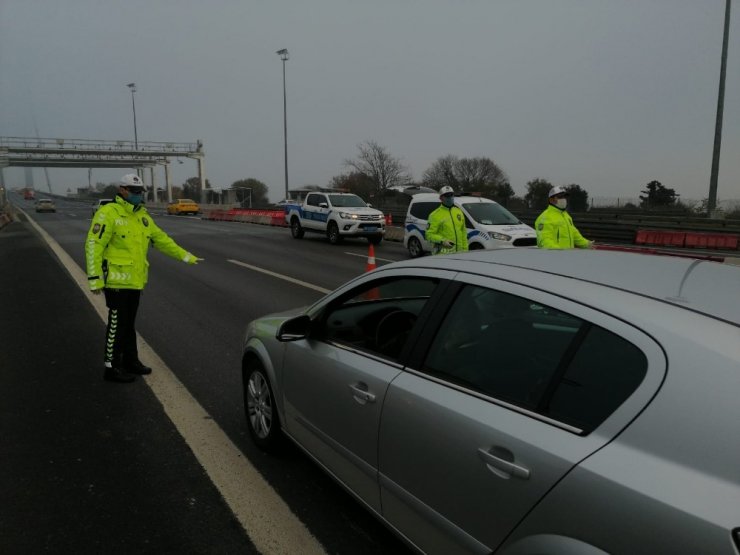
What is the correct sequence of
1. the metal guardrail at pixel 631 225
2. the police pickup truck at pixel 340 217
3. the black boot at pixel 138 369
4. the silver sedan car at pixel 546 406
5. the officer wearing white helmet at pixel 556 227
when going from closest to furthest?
the silver sedan car at pixel 546 406 → the black boot at pixel 138 369 → the officer wearing white helmet at pixel 556 227 → the police pickup truck at pixel 340 217 → the metal guardrail at pixel 631 225

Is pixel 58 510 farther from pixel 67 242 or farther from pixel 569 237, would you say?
pixel 67 242

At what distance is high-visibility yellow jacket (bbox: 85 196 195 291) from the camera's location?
470 cm

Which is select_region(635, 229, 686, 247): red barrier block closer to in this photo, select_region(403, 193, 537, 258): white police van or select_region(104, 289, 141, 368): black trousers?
select_region(403, 193, 537, 258): white police van

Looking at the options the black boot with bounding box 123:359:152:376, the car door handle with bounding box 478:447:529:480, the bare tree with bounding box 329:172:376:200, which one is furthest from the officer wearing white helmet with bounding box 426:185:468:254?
the bare tree with bounding box 329:172:376:200

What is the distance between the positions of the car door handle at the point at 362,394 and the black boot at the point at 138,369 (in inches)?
131

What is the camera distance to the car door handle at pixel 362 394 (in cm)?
239

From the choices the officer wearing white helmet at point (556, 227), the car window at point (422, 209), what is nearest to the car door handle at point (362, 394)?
the officer wearing white helmet at point (556, 227)

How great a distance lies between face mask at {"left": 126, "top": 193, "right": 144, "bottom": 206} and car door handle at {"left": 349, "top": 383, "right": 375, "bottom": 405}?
3386 mm

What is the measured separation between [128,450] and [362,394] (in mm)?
2120

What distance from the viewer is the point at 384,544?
8.76ft

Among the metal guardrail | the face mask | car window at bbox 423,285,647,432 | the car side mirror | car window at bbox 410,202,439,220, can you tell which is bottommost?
the metal guardrail

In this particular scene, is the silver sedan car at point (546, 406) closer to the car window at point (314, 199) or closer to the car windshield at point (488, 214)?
the car windshield at point (488, 214)

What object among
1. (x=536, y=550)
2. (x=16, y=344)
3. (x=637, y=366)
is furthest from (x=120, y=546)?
(x=16, y=344)

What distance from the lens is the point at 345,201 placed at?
1917 cm
